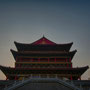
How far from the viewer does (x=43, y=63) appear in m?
21.8

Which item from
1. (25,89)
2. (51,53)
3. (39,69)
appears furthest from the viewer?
(51,53)

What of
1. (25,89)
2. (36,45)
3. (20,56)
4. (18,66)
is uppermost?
(36,45)

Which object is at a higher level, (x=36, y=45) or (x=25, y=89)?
(x=36, y=45)

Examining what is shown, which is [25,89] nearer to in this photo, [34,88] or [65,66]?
[34,88]

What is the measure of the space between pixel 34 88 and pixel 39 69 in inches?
318

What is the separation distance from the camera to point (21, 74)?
2028 cm

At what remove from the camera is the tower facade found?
20.0 meters

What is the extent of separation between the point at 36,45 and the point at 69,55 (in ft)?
23.2

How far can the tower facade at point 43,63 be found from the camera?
20.0 m

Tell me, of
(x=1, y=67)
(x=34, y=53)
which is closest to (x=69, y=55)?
(x=34, y=53)

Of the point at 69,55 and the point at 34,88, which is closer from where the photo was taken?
the point at 34,88

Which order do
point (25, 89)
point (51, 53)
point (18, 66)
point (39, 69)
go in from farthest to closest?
point (51, 53) → point (18, 66) → point (39, 69) → point (25, 89)

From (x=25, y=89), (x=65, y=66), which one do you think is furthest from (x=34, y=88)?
(x=65, y=66)

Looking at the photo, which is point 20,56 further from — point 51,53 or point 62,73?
point 62,73
